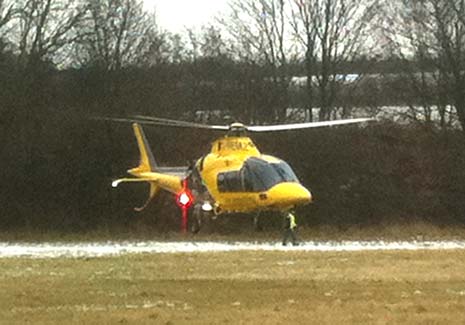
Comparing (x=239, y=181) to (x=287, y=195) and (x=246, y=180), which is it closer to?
(x=246, y=180)

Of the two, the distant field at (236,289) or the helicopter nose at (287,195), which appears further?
the helicopter nose at (287,195)

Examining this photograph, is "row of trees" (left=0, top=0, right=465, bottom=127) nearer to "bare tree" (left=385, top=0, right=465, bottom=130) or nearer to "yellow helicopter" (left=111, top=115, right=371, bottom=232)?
"bare tree" (left=385, top=0, right=465, bottom=130)

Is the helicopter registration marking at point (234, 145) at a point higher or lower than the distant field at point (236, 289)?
higher

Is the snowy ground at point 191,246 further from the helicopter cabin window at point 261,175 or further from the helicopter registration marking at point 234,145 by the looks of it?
the helicopter cabin window at point 261,175

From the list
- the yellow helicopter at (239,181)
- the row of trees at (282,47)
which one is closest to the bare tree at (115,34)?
the row of trees at (282,47)

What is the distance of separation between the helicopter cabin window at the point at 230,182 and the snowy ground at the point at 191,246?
5508mm

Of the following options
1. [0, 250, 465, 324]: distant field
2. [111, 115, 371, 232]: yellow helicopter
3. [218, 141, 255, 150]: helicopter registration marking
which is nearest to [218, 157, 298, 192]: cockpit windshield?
[111, 115, 371, 232]: yellow helicopter

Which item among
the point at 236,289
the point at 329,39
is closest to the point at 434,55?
the point at 329,39

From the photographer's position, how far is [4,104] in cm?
5491

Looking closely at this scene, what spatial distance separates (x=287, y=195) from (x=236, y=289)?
9576 mm

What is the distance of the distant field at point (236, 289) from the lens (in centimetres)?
1594

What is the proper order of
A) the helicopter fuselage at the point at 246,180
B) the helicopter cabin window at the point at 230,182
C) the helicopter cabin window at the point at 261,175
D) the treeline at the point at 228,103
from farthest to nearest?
the treeline at the point at 228,103
the helicopter cabin window at the point at 230,182
the helicopter cabin window at the point at 261,175
the helicopter fuselage at the point at 246,180

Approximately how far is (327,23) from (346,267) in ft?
137

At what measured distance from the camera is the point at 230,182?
30.8m
